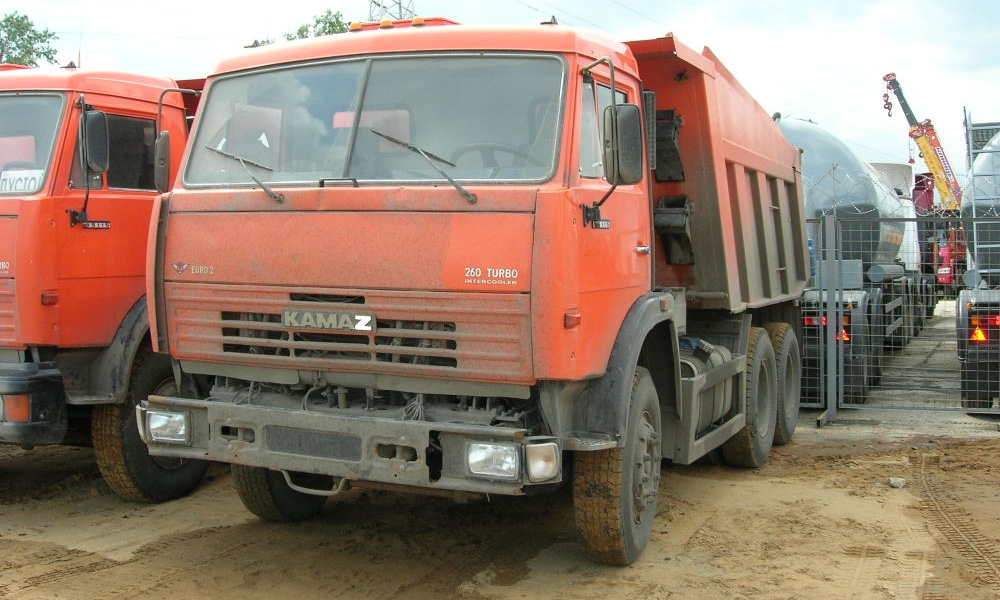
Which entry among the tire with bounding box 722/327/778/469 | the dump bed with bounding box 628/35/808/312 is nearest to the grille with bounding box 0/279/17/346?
the dump bed with bounding box 628/35/808/312

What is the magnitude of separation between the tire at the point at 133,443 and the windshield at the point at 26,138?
1283 millimetres

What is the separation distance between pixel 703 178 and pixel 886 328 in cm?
674

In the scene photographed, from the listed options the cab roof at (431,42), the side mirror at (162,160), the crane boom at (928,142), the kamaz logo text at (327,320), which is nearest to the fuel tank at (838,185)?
the cab roof at (431,42)

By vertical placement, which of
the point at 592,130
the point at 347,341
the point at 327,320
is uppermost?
the point at 592,130

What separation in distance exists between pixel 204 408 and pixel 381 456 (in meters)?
1.01

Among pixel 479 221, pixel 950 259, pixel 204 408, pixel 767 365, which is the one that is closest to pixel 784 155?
pixel 767 365

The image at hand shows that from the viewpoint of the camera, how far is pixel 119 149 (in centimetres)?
649

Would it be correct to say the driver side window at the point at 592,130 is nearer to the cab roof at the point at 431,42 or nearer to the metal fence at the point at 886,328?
the cab roof at the point at 431,42

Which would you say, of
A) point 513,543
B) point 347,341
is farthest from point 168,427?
point 513,543

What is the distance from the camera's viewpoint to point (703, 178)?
261 inches

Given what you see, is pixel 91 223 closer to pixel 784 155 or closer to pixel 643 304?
pixel 643 304

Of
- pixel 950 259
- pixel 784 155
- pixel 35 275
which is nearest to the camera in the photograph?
pixel 35 275

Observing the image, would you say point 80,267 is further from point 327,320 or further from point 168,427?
point 327,320

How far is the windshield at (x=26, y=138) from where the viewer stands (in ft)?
19.9
